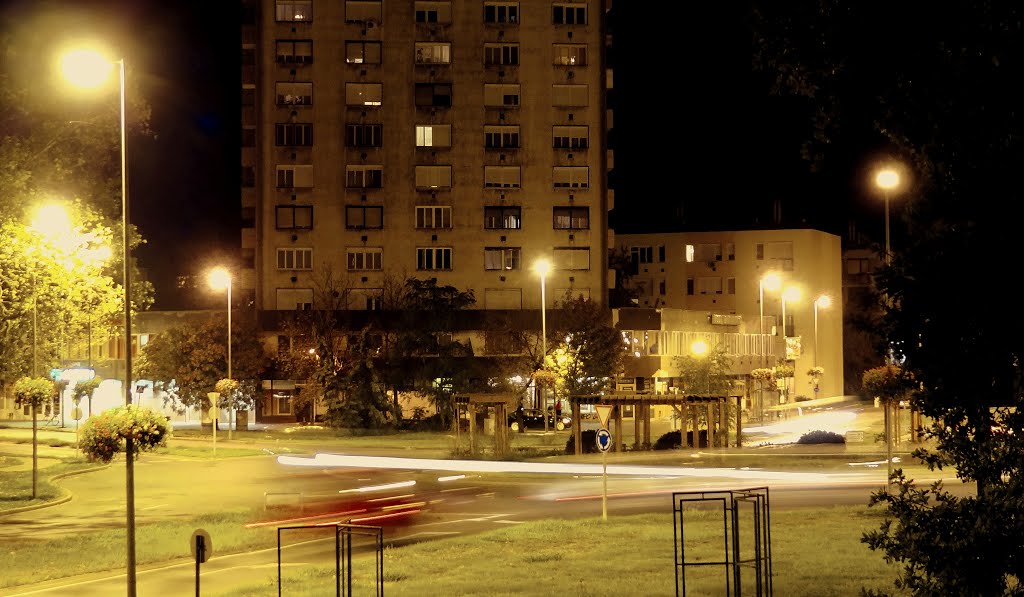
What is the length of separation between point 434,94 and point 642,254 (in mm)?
41070

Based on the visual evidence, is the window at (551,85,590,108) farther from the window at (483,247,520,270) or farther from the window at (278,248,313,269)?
the window at (278,248,313,269)

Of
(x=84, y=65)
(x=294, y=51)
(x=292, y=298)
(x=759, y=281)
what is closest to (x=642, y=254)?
(x=759, y=281)

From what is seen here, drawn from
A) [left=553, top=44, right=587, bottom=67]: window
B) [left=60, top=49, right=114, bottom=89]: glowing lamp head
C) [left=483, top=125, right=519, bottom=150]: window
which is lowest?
[left=60, top=49, right=114, bottom=89]: glowing lamp head

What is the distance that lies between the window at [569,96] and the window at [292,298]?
23224 millimetres

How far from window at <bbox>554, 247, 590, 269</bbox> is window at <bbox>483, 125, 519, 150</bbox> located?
8.62 metres

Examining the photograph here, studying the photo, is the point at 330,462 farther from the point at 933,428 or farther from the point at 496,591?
the point at 933,428

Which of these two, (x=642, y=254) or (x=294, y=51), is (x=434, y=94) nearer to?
(x=294, y=51)

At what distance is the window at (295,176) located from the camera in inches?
3583

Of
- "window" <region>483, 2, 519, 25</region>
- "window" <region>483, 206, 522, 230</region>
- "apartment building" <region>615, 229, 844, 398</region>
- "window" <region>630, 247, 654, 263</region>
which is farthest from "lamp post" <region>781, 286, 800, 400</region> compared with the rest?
"window" <region>483, 2, 519, 25</region>

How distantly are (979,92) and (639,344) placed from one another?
245 ft

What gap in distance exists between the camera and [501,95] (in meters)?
92.6

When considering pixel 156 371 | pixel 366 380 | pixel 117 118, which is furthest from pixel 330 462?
Answer: pixel 156 371

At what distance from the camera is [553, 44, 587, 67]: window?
92875 mm

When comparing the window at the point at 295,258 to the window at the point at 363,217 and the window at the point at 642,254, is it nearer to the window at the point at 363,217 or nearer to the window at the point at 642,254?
the window at the point at 363,217
